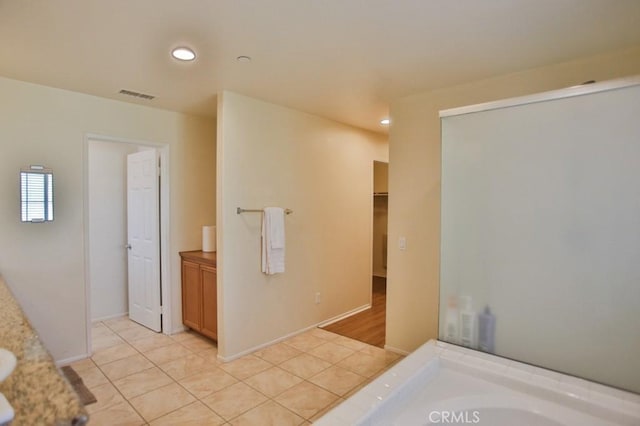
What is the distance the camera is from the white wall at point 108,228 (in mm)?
4270

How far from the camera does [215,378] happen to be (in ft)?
9.44

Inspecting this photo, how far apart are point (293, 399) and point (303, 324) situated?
1.36 metres

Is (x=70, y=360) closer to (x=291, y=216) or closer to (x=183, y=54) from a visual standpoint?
(x=291, y=216)

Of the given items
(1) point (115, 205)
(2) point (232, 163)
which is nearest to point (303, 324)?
(2) point (232, 163)

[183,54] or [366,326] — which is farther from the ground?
[183,54]

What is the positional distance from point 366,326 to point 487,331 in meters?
2.30

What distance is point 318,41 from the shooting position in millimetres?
2135

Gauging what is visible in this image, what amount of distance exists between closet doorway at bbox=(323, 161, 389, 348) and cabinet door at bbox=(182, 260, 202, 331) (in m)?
1.42

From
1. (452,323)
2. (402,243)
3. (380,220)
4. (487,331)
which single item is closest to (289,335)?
(402,243)

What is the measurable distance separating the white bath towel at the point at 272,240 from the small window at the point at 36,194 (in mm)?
1793

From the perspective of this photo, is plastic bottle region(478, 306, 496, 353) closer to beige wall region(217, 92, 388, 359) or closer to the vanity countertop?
beige wall region(217, 92, 388, 359)

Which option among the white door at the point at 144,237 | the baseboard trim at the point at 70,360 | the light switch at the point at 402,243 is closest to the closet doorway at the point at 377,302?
the light switch at the point at 402,243

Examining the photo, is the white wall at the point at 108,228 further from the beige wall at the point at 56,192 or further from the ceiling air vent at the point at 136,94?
the ceiling air vent at the point at 136,94

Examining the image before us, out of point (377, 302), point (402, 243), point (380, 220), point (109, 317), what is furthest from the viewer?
point (380, 220)
